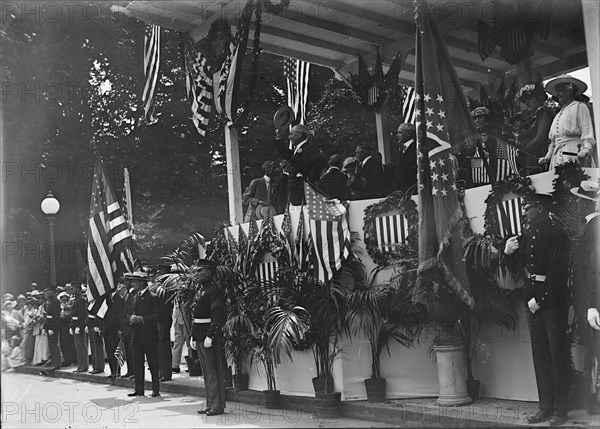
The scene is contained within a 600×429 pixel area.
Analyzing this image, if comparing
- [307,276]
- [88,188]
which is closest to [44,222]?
[88,188]

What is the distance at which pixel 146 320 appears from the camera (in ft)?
38.8

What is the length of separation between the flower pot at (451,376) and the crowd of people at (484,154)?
75.9 inches

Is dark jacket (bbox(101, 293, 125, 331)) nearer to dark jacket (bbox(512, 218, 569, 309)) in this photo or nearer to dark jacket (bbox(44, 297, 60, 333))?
dark jacket (bbox(44, 297, 60, 333))

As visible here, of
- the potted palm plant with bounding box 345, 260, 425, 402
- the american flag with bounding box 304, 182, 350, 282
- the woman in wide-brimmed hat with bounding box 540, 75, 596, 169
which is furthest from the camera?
the american flag with bounding box 304, 182, 350, 282

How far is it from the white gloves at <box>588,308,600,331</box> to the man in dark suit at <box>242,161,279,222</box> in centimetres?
529

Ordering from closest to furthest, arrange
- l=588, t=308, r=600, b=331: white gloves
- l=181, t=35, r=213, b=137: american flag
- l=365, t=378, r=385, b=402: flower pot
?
l=588, t=308, r=600, b=331: white gloves, l=365, t=378, r=385, b=402: flower pot, l=181, t=35, r=213, b=137: american flag

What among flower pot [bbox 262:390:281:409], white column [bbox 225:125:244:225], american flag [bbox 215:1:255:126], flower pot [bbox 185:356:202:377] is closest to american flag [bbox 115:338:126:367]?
flower pot [bbox 185:356:202:377]

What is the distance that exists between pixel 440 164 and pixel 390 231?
→ 4.49ft

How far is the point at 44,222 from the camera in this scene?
53.0 ft

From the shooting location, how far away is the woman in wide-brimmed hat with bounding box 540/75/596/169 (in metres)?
7.37

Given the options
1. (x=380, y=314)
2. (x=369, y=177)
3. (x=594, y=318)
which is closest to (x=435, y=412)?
(x=380, y=314)

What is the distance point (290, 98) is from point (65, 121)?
4860 mm

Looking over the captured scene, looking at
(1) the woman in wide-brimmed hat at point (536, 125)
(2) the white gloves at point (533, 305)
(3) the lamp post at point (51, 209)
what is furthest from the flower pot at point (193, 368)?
(2) the white gloves at point (533, 305)

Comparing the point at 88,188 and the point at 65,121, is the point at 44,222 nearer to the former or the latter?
the point at 88,188
